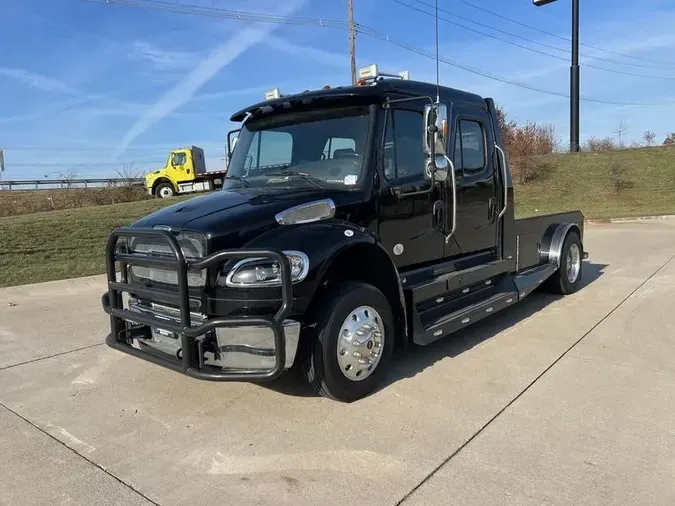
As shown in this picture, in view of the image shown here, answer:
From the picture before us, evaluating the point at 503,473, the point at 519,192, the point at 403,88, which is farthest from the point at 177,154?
the point at 503,473

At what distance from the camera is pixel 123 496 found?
2.82 meters

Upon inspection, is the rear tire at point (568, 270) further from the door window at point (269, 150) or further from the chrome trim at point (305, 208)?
the chrome trim at point (305, 208)

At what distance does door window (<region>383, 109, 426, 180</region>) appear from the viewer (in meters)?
4.32

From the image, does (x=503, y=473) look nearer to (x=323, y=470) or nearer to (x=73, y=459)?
(x=323, y=470)

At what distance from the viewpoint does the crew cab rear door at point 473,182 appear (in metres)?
5.13

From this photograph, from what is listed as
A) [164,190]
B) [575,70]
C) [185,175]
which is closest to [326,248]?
[185,175]

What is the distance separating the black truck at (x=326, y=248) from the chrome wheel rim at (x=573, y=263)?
2.10m

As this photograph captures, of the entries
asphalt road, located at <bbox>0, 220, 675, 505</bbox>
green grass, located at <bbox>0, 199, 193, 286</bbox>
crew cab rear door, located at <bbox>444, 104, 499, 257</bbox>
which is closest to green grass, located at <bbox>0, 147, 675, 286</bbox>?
green grass, located at <bbox>0, 199, 193, 286</bbox>

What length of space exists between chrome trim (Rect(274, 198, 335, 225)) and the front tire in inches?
19.5

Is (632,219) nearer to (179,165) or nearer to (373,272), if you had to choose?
(373,272)

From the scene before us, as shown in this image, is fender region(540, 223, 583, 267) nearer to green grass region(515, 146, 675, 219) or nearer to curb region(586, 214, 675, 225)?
curb region(586, 214, 675, 225)

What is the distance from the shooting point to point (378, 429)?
11.3 feet

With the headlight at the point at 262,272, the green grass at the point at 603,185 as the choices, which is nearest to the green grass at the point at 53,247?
the headlight at the point at 262,272

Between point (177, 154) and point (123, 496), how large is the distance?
91.5 feet
